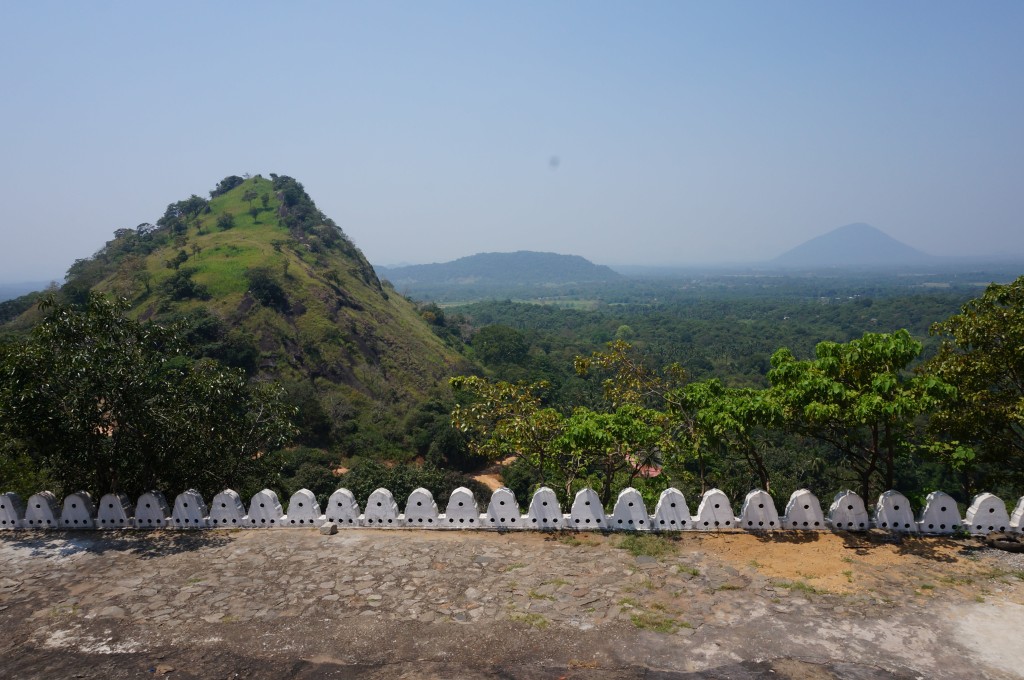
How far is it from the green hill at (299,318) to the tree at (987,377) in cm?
3828

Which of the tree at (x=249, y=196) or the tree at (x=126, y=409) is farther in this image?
the tree at (x=249, y=196)

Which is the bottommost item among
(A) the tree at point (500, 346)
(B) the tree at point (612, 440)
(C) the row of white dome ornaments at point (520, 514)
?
(A) the tree at point (500, 346)

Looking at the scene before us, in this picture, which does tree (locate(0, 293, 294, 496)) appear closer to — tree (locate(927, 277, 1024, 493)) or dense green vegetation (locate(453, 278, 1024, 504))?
dense green vegetation (locate(453, 278, 1024, 504))

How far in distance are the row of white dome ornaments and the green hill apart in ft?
109

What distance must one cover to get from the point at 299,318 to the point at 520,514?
2201 inches

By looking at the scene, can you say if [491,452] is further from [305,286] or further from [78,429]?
[305,286]

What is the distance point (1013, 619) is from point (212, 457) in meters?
12.9

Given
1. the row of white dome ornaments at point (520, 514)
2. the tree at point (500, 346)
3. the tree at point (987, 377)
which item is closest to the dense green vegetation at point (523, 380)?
the tree at point (987, 377)

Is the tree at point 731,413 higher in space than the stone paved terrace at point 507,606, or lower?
higher

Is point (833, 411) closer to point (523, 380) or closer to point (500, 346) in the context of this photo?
point (523, 380)

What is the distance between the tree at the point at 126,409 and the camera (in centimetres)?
1011

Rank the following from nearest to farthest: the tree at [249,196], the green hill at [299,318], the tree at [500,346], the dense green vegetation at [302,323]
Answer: the dense green vegetation at [302,323], the green hill at [299,318], the tree at [500,346], the tree at [249,196]

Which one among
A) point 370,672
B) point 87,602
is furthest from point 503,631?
point 87,602

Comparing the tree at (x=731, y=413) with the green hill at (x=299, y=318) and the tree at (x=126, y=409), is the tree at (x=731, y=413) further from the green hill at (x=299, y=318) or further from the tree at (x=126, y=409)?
the green hill at (x=299, y=318)
